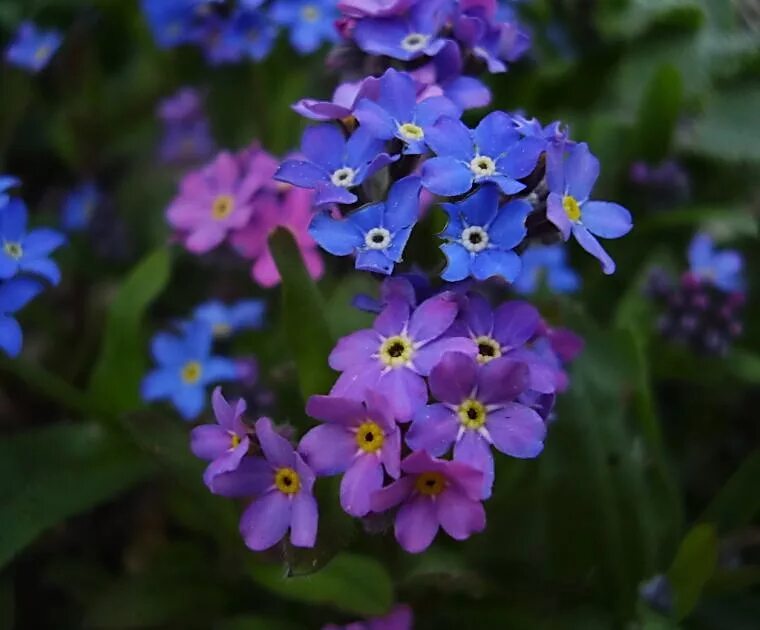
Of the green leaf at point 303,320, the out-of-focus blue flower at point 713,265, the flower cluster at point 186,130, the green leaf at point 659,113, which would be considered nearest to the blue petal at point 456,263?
the green leaf at point 303,320

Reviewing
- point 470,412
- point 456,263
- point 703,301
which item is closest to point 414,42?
point 456,263

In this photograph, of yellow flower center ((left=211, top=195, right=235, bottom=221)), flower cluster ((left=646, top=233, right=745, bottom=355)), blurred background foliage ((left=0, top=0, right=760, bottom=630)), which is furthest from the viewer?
flower cluster ((left=646, top=233, right=745, bottom=355))

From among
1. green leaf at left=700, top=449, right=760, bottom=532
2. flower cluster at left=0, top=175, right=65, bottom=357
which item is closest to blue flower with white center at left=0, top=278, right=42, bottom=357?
flower cluster at left=0, top=175, right=65, bottom=357

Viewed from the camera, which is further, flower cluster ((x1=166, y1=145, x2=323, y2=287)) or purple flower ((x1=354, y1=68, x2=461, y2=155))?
flower cluster ((x1=166, y1=145, x2=323, y2=287))

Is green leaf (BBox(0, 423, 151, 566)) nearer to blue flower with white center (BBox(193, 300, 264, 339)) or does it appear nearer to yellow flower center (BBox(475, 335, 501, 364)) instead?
blue flower with white center (BBox(193, 300, 264, 339))

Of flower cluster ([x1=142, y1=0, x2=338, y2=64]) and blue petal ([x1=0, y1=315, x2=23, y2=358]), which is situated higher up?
blue petal ([x1=0, y1=315, x2=23, y2=358])

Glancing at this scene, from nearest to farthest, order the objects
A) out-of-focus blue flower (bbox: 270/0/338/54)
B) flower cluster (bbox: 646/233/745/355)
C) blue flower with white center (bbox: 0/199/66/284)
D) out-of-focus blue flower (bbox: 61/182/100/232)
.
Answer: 1. blue flower with white center (bbox: 0/199/66/284)
2. flower cluster (bbox: 646/233/745/355)
3. out-of-focus blue flower (bbox: 270/0/338/54)
4. out-of-focus blue flower (bbox: 61/182/100/232)

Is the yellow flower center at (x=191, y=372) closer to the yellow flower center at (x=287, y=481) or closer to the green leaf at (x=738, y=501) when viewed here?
the yellow flower center at (x=287, y=481)
